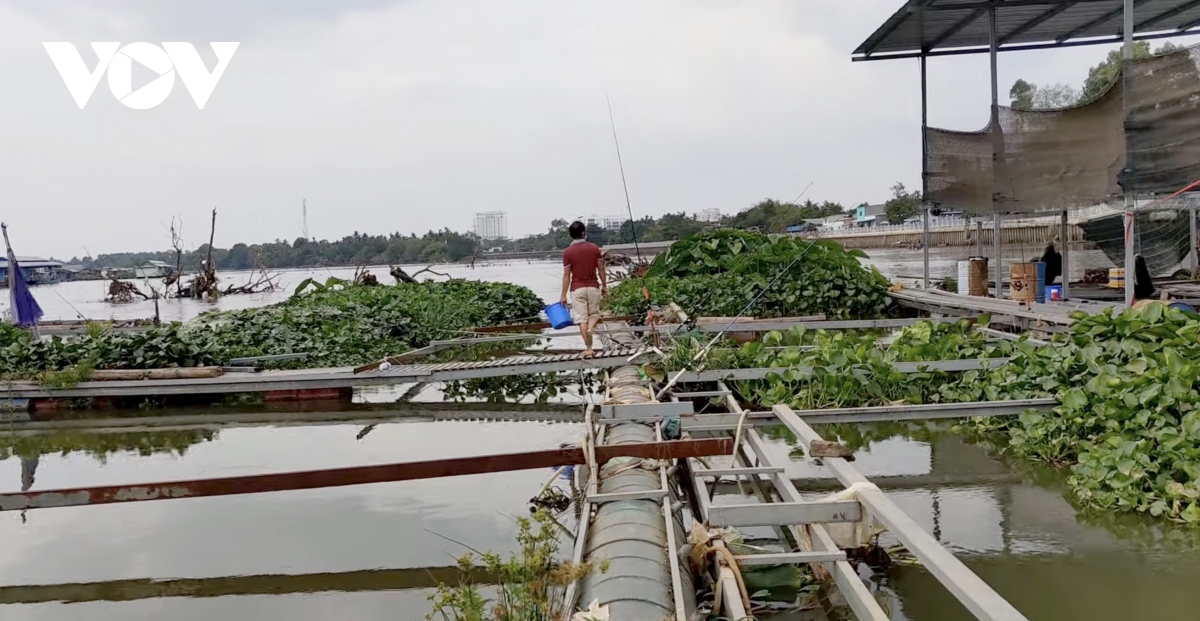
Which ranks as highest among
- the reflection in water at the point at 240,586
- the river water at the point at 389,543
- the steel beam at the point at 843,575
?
the steel beam at the point at 843,575

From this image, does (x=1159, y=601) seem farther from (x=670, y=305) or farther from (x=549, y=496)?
(x=670, y=305)

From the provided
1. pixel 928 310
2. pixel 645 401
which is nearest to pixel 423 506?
pixel 645 401

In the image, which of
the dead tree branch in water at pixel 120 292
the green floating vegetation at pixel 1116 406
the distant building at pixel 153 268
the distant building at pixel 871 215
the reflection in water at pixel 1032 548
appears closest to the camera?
the reflection in water at pixel 1032 548

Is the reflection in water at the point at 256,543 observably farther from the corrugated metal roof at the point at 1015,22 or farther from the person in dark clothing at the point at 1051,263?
the person in dark clothing at the point at 1051,263

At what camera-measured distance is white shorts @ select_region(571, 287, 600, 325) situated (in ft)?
28.8

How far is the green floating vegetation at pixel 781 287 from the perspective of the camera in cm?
1288

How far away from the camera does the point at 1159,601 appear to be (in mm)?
3775

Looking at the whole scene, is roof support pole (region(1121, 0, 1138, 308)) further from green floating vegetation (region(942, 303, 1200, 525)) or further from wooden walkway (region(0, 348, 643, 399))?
wooden walkway (region(0, 348, 643, 399))

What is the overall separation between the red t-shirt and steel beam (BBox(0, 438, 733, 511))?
413 cm

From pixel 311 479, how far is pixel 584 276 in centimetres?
451

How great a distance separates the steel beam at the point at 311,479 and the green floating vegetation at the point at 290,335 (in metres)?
5.34

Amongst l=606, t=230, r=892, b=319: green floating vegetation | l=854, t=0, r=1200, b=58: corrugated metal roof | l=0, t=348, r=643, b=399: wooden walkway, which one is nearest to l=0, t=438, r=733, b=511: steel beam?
l=0, t=348, r=643, b=399: wooden walkway

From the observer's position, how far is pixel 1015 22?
1196cm

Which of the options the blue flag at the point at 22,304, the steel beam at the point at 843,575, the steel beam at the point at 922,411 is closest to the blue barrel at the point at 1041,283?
the steel beam at the point at 922,411
